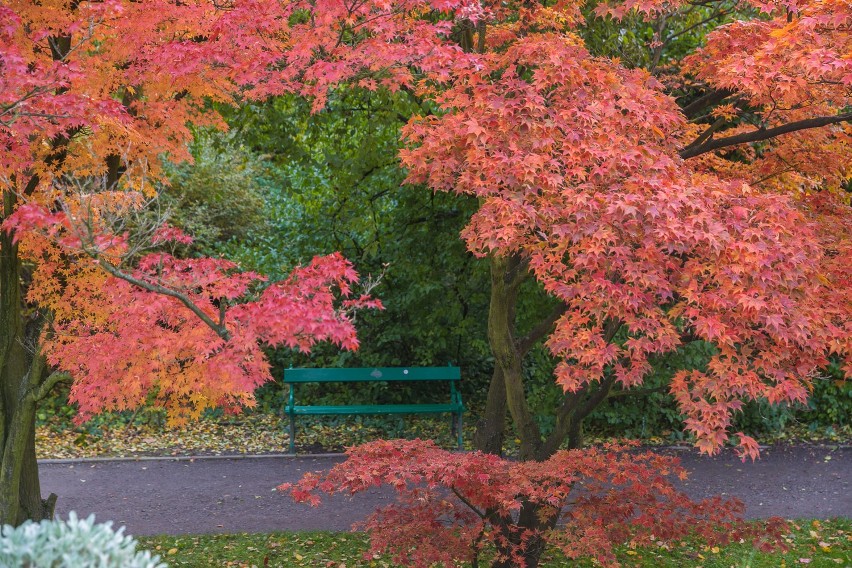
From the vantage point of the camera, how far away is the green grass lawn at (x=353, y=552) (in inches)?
247

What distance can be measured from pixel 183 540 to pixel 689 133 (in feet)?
17.6

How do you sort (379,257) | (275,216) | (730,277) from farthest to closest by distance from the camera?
(275,216), (379,257), (730,277)

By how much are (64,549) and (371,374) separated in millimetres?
7338

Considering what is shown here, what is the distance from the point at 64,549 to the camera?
260 centimetres

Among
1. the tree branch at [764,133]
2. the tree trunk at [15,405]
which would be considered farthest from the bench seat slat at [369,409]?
the tree branch at [764,133]

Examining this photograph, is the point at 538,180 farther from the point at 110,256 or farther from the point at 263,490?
the point at 263,490

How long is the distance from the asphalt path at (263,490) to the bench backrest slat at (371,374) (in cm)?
98

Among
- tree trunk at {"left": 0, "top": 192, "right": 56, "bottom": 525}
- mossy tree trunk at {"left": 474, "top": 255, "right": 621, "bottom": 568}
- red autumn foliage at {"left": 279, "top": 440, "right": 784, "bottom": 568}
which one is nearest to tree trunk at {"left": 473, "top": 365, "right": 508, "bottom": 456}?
mossy tree trunk at {"left": 474, "top": 255, "right": 621, "bottom": 568}

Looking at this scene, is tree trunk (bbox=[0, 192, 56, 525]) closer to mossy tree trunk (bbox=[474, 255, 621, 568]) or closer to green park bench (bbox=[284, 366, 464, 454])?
green park bench (bbox=[284, 366, 464, 454])

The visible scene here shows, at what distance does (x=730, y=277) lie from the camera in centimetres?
414

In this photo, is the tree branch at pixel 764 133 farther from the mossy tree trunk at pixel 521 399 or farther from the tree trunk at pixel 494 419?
the tree trunk at pixel 494 419

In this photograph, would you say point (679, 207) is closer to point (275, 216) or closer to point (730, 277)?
point (730, 277)

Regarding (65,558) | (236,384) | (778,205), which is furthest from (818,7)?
(65,558)

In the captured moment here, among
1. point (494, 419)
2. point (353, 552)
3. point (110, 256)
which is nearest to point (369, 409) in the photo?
point (494, 419)
